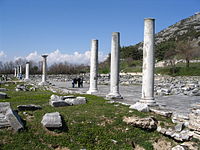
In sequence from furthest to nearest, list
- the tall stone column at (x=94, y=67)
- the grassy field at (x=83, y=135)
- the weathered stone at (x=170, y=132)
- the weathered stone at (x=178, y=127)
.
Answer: the tall stone column at (x=94, y=67) < the weathered stone at (x=178, y=127) < the weathered stone at (x=170, y=132) < the grassy field at (x=83, y=135)

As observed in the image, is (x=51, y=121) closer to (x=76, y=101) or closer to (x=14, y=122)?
(x=14, y=122)

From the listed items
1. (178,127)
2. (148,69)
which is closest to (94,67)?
(148,69)

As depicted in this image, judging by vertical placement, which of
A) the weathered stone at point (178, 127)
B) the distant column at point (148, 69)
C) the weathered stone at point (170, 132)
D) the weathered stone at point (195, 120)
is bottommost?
the weathered stone at point (170, 132)

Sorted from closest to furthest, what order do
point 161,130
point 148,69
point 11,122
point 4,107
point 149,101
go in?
point 11,122
point 161,130
point 4,107
point 149,101
point 148,69

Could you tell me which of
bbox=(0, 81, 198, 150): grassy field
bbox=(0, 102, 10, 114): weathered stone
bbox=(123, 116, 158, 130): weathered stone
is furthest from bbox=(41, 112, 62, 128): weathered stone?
A: bbox=(123, 116, 158, 130): weathered stone

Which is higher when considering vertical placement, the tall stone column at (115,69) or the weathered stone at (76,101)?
the tall stone column at (115,69)

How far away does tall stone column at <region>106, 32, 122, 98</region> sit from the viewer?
16.9 meters

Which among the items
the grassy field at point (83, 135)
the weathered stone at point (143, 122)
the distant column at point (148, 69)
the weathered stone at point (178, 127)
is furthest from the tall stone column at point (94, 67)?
the weathered stone at point (178, 127)

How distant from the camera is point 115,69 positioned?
17.1 metres

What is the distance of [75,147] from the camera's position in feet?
24.3

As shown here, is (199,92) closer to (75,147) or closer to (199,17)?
(75,147)

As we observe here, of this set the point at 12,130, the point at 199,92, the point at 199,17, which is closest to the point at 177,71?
the point at 199,92

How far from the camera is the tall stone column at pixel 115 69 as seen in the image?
1686 centimetres

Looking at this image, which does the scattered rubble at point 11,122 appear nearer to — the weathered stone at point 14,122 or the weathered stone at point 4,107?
the weathered stone at point 14,122
